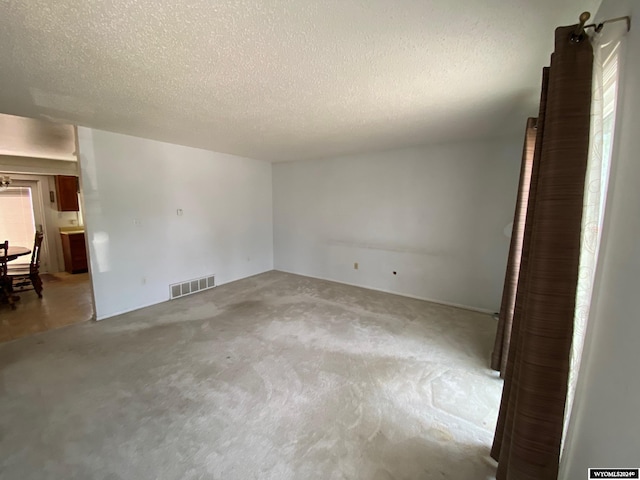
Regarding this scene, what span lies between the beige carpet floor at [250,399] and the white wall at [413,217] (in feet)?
2.63

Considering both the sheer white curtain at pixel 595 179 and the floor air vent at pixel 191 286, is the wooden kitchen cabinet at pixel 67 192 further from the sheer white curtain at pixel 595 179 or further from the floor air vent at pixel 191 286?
the sheer white curtain at pixel 595 179

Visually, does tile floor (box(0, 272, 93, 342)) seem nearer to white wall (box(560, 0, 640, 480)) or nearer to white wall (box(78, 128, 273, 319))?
white wall (box(78, 128, 273, 319))

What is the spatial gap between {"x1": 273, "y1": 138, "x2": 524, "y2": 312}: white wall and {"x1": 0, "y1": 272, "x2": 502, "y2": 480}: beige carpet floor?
80 cm

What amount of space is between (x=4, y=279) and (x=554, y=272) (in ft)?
20.2

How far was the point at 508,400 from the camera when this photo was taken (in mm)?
1332

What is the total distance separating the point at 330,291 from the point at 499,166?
303 cm

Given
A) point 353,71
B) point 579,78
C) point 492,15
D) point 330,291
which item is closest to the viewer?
point 579,78

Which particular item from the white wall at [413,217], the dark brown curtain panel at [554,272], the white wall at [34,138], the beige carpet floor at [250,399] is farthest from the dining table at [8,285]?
the dark brown curtain panel at [554,272]

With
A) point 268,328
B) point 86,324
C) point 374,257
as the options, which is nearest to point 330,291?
point 374,257

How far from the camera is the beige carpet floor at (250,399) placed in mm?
1468

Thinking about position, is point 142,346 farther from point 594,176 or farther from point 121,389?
point 594,176

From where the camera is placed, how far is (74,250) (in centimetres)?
541

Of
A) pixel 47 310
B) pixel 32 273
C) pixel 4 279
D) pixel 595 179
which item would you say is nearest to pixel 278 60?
pixel 595 179

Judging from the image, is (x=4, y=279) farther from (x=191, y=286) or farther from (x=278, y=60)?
(x=278, y=60)
